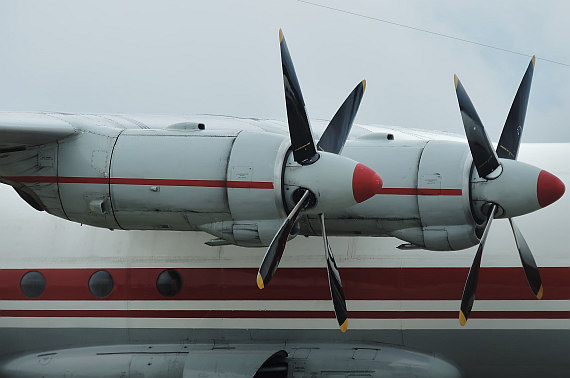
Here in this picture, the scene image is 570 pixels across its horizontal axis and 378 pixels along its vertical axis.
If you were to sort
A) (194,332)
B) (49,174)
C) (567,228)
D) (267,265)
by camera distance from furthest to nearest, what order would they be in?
(194,332) → (567,228) → (49,174) → (267,265)

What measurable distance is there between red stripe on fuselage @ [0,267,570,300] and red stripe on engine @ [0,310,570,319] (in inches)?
6.3

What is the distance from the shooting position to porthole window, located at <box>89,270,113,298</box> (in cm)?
1073

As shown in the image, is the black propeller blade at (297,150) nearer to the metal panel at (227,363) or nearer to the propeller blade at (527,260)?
the metal panel at (227,363)

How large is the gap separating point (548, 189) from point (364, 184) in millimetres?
1679

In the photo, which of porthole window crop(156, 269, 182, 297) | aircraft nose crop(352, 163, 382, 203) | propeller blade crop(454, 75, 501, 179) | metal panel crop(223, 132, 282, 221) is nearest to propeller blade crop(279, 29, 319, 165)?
metal panel crop(223, 132, 282, 221)

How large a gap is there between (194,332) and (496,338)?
341cm

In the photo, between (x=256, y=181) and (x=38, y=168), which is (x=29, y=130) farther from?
(x=256, y=181)

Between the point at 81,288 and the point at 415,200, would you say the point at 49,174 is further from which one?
the point at 415,200

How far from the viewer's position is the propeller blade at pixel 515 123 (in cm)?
904

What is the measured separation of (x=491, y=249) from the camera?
987 centimetres

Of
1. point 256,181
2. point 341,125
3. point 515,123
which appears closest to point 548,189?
point 515,123

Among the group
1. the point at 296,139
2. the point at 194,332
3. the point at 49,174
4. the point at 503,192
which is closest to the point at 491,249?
the point at 503,192

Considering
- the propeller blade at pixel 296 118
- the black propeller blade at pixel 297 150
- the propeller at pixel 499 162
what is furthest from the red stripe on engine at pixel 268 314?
the propeller blade at pixel 296 118

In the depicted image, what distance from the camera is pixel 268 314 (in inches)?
407
